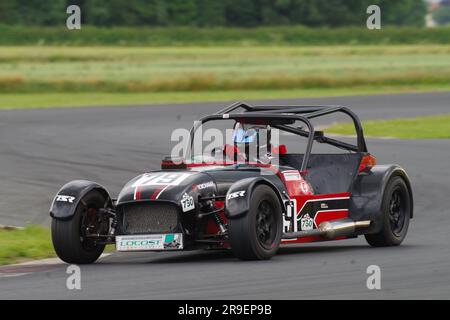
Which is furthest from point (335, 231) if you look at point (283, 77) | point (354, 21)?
point (354, 21)

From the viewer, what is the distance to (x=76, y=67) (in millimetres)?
64375

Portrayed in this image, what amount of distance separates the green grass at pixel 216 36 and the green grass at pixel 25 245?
3165 inches

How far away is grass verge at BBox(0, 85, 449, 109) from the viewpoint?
4166cm

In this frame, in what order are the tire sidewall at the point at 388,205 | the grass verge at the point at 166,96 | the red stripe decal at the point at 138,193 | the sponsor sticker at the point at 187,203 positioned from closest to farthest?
1. the sponsor sticker at the point at 187,203
2. the red stripe decal at the point at 138,193
3. the tire sidewall at the point at 388,205
4. the grass verge at the point at 166,96

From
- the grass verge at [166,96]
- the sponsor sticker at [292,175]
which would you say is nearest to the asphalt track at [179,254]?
the sponsor sticker at [292,175]

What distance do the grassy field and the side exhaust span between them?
2910 centimetres

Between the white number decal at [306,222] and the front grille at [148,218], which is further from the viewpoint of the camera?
the white number decal at [306,222]

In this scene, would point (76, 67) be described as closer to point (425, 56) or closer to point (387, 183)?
point (425, 56)

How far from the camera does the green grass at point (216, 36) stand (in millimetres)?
93062

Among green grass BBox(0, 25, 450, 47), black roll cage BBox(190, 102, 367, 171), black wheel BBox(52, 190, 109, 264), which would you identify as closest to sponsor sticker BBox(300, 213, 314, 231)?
black roll cage BBox(190, 102, 367, 171)

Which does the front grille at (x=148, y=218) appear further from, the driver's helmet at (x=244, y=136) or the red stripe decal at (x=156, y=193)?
the driver's helmet at (x=244, y=136)
